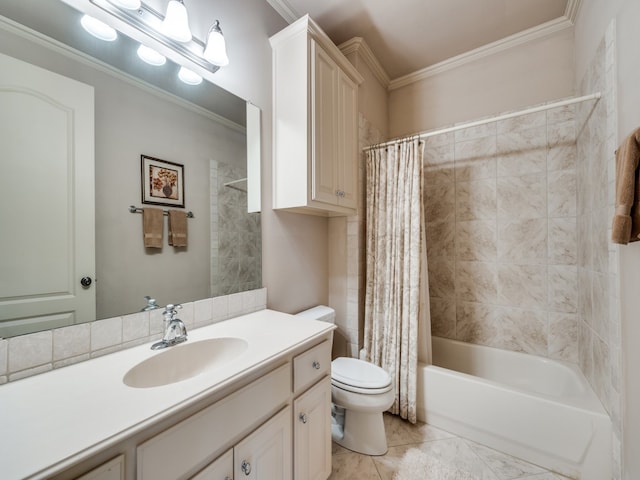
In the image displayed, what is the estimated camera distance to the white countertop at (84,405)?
1.58ft

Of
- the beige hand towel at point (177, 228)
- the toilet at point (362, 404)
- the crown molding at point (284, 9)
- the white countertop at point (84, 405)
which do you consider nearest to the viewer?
the white countertop at point (84, 405)

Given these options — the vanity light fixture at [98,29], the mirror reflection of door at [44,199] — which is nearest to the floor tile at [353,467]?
the mirror reflection of door at [44,199]

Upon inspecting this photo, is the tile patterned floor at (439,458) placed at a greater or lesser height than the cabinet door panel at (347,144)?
lesser

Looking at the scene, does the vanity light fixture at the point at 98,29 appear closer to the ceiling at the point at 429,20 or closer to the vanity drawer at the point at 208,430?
the ceiling at the point at 429,20

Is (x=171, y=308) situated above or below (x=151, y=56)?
below

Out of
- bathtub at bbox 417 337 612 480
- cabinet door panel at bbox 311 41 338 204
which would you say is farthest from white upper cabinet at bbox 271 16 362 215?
bathtub at bbox 417 337 612 480

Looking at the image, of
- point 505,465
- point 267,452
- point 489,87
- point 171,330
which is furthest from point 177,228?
point 489,87

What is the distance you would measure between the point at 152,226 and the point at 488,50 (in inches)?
107

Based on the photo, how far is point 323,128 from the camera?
5.16 feet

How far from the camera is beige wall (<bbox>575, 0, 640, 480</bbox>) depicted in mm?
1004

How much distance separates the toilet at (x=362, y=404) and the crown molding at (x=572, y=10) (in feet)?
8.66

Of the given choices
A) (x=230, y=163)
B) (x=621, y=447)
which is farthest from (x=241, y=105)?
(x=621, y=447)

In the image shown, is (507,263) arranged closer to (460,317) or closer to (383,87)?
(460,317)

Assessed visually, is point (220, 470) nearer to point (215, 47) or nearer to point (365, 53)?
point (215, 47)
